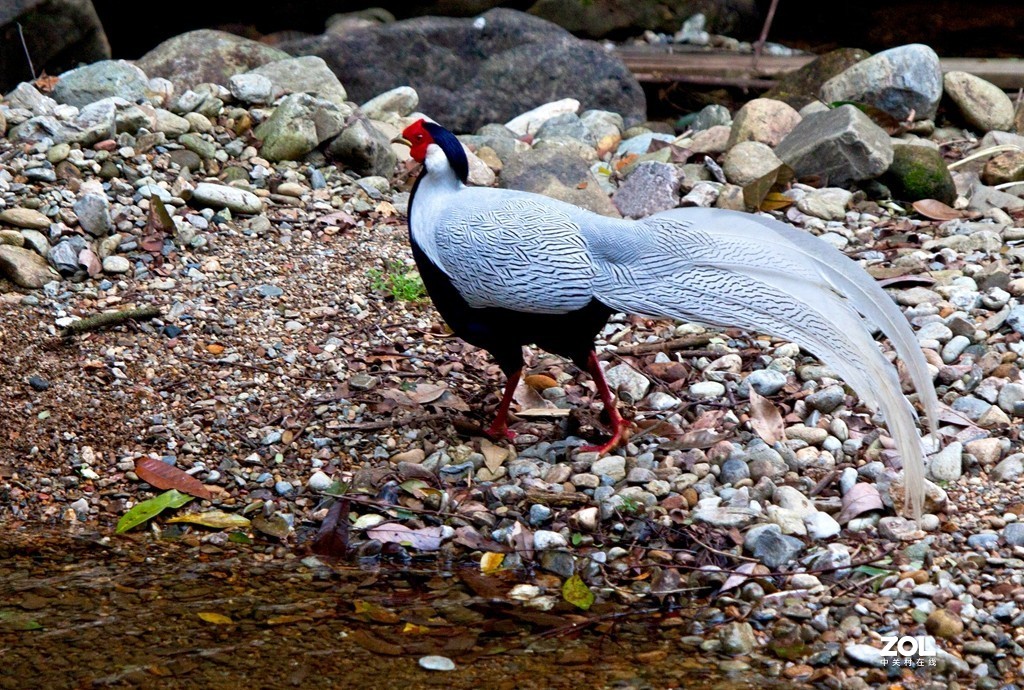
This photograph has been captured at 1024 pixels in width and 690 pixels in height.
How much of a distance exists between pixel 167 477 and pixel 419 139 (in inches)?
52.3

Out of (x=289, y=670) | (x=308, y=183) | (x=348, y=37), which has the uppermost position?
(x=348, y=37)

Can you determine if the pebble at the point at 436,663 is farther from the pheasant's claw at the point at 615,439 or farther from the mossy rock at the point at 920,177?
the mossy rock at the point at 920,177

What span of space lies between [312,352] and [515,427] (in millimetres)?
861

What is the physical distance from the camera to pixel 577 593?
10.2ft

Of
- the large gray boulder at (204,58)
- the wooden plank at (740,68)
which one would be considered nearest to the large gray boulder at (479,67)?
the large gray boulder at (204,58)

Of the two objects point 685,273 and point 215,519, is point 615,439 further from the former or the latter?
point 215,519

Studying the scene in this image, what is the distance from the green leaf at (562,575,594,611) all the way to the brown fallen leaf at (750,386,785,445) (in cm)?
88

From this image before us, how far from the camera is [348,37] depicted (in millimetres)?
7016

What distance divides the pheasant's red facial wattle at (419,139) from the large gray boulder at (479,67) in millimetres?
3323

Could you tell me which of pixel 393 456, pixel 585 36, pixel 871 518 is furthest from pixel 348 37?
pixel 871 518

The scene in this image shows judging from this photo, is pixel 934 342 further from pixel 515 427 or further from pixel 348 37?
pixel 348 37

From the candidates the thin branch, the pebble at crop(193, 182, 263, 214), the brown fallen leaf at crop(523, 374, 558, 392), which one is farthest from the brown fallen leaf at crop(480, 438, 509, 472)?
the thin branch

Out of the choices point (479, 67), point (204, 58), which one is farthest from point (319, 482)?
point (479, 67)

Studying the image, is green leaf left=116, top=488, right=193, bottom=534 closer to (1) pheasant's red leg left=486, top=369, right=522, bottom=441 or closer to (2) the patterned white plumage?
(1) pheasant's red leg left=486, top=369, right=522, bottom=441
